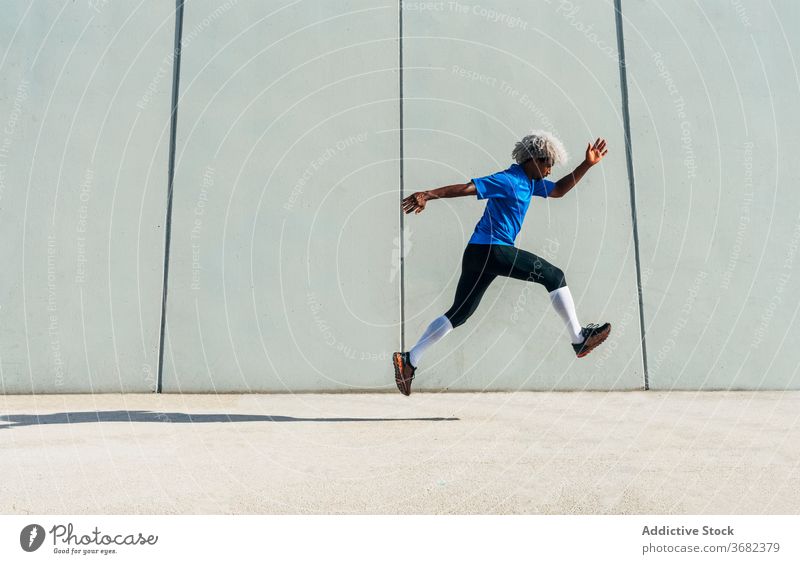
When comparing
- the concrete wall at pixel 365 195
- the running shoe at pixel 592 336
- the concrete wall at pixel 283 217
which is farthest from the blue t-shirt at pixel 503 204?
the concrete wall at pixel 283 217

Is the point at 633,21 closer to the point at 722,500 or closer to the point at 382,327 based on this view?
the point at 382,327

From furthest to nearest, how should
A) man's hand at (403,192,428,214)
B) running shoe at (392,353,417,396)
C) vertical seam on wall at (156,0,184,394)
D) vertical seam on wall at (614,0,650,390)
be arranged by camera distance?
1. vertical seam on wall at (614,0,650,390)
2. vertical seam on wall at (156,0,184,394)
3. running shoe at (392,353,417,396)
4. man's hand at (403,192,428,214)

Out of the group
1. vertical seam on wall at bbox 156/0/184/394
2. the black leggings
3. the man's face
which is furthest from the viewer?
vertical seam on wall at bbox 156/0/184/394

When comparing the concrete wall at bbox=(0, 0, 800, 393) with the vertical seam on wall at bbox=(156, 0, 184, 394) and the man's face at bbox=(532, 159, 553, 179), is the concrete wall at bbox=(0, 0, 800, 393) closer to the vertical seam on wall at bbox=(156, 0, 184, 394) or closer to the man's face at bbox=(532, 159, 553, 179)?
the vertical seam on wall at bbox=(156, 0, 184, 394)

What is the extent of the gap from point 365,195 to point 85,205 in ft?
8.97

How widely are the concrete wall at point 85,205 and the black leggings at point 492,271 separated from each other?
130 inches

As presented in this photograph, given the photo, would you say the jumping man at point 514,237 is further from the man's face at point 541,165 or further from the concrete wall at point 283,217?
the concrete wall at point 283,217

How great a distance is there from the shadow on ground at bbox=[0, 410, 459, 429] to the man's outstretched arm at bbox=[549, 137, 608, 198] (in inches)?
76.2

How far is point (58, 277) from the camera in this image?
761cm

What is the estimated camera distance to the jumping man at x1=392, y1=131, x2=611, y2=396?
220 inches

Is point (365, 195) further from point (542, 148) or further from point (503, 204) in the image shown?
point (542, 148)

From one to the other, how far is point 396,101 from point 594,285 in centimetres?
266

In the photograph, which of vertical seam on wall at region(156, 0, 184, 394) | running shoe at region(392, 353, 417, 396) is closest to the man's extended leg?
running shoe at region(392, 353, 417, 396)

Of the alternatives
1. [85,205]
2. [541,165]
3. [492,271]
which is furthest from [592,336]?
[85,205]
